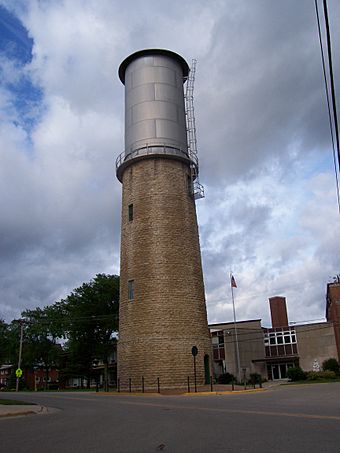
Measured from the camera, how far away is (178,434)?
395 inches

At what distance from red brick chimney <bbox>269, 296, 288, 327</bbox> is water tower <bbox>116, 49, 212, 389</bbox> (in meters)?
27.6

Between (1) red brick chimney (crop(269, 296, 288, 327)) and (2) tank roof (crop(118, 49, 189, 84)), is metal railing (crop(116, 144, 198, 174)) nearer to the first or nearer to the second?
(2) tank roof (crop(118, 49, 189, 84))

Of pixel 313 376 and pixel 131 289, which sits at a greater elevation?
pixel 131 289

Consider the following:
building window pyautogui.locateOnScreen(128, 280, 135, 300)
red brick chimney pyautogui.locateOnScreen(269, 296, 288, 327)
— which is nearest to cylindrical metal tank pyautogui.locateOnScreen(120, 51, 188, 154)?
building window pyautogui.locateOnScreen(128, 280, 135, 300)

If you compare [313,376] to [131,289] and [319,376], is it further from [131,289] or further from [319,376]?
[131,289]

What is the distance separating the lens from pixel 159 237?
31.9 metres

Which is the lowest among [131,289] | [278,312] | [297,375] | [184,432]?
[184,432]

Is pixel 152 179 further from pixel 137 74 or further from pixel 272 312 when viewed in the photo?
pixel 272 312

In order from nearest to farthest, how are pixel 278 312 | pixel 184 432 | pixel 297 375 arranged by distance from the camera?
1. pixel 184 432
2. pixel 297 375
3. pixel 278 312

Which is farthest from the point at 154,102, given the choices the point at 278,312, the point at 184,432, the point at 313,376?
the point at 278,312

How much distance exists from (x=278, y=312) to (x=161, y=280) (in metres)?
30.7

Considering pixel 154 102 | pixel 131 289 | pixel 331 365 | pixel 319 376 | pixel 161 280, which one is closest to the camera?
pixel 161 280

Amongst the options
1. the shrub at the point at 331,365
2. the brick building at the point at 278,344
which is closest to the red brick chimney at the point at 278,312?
the brick building at the point at 278,344

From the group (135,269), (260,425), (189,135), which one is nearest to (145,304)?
(135,269)
